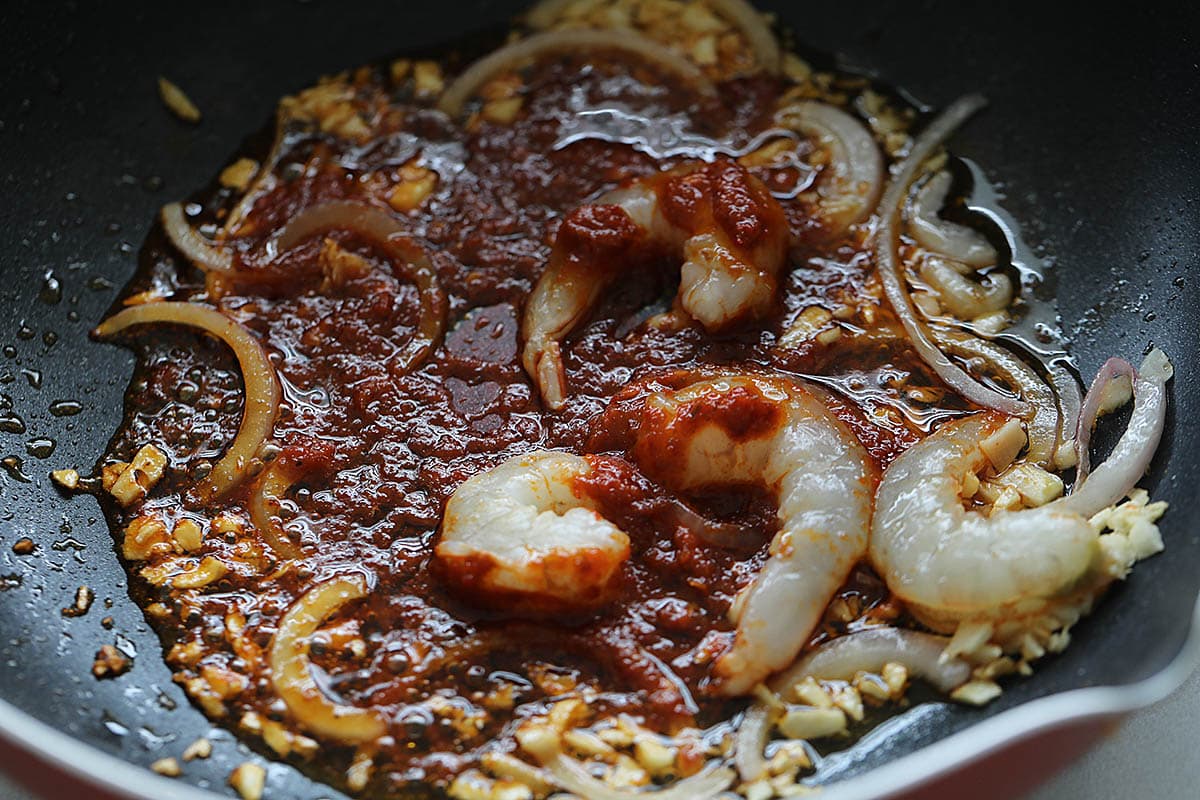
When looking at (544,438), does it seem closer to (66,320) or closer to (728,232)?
(728,232)

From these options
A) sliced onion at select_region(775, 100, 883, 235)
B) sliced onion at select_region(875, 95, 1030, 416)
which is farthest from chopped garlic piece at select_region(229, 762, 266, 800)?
sliced onion at select_region(775, 100, 883, 235)

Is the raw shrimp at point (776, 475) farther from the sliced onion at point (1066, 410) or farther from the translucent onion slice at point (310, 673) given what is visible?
the translucent onion slice at point (310, 673)

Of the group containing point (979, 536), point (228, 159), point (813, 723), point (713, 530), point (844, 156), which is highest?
point (844, 156)

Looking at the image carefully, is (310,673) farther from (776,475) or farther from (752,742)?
(776,475)

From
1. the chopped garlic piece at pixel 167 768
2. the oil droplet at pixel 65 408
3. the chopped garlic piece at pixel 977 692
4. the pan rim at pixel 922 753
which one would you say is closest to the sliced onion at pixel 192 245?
the oil droplet at pixel 65 408

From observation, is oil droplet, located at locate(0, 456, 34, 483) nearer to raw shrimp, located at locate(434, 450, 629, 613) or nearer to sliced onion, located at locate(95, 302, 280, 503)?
sliced onion, located at locate(95, 302, 280, 503)

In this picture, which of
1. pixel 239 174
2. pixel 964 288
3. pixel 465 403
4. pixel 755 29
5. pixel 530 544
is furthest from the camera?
pixel 755 29

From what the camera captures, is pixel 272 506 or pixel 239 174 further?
pixel 239 174

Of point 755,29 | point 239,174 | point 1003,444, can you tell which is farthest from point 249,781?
point 755,29

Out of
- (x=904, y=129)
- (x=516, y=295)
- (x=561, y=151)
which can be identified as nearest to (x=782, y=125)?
(x=904, y=129)
